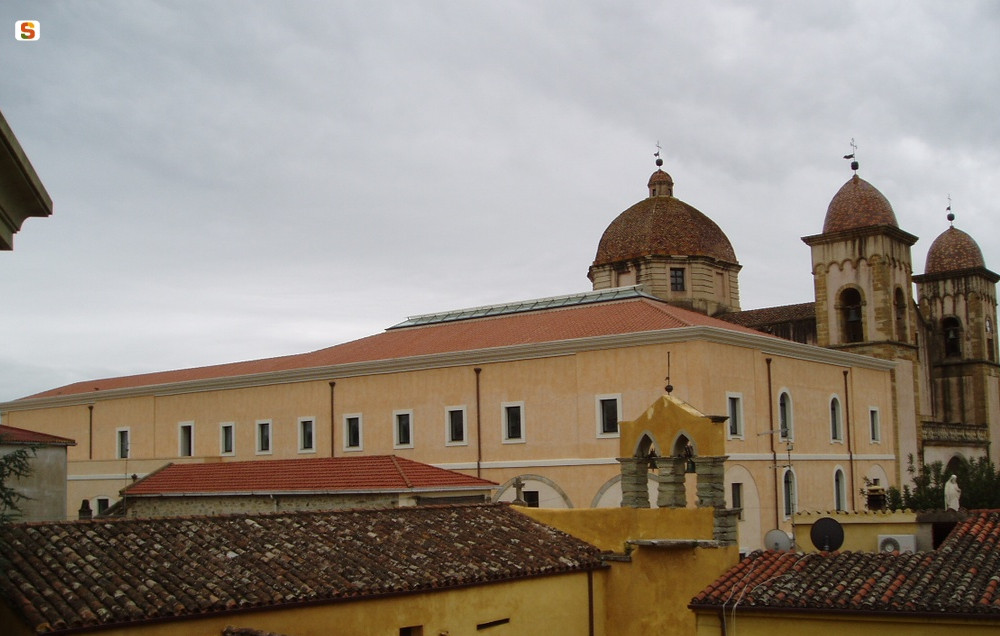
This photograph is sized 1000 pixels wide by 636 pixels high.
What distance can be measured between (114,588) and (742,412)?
22967 millimetres

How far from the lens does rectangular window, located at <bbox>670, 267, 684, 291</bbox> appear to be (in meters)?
47.2

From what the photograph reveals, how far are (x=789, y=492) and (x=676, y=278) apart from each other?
16228 mm

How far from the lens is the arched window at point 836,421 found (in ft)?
119

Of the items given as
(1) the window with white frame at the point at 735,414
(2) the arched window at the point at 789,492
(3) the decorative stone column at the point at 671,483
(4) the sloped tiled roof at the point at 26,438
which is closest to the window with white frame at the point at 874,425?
(2) the arched window at the point at 789,492

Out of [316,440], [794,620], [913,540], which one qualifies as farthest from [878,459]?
[794,620]

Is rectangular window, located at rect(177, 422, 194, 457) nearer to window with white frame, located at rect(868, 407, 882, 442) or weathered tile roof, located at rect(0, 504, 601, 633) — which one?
window with white frame, located at rect(868, 407, 882, 442)

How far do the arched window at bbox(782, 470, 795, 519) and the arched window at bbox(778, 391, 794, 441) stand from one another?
44.5 inches

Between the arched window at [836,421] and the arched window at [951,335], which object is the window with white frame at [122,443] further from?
the arched window at [951,335]

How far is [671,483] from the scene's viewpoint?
17.5 meters

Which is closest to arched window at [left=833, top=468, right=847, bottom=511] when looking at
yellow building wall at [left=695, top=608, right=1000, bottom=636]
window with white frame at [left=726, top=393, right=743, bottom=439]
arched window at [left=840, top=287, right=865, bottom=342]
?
window with white frame at [left=726, top=393, right=743, bottom=439]

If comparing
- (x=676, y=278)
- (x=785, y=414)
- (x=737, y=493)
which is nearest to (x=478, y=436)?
(x=737, y=493)

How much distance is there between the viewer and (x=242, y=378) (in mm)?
40812

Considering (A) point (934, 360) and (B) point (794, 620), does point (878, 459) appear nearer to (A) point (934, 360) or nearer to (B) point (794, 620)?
(A) point (934, 360)

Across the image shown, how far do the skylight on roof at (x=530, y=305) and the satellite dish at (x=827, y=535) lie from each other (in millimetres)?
20717
